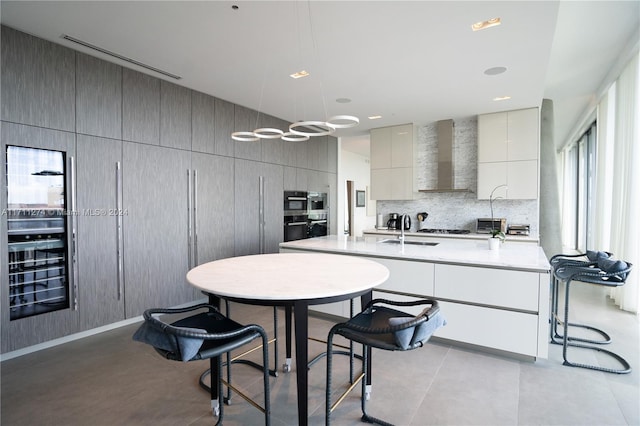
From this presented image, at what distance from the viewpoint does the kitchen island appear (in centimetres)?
257

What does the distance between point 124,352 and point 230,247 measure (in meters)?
1.96

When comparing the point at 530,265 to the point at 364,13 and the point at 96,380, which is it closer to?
the point at 364,13

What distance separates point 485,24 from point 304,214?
4151 millimetres

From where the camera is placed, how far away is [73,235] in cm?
311

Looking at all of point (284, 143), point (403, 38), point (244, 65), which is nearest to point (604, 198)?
point (403, 38)

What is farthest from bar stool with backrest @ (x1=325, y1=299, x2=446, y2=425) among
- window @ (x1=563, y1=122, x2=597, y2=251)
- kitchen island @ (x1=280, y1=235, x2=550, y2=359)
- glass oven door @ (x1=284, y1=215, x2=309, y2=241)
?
window @ (x1=563, y1=122, x2=597, y2=251)

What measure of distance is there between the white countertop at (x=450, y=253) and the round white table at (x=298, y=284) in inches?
36.4

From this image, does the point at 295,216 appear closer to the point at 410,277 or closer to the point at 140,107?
the point at 140,107

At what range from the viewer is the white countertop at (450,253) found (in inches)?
105

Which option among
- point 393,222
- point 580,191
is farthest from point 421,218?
point 580,191

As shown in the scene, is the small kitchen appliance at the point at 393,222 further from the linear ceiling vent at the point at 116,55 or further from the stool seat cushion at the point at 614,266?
the linear ceiling vent at the point at 116,55

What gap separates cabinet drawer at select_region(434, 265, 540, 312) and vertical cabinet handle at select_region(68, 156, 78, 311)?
344cm

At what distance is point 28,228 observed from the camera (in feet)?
9.39

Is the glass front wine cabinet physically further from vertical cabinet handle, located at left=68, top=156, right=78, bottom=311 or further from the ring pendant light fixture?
the ring pendant light fixture
